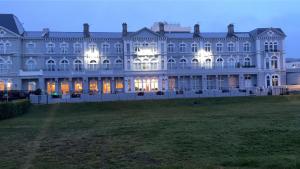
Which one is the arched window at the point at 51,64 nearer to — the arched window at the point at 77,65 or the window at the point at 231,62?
the arched window at the point at 77,65

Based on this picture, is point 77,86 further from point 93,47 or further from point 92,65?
point 93,47

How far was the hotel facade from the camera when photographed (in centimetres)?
6644

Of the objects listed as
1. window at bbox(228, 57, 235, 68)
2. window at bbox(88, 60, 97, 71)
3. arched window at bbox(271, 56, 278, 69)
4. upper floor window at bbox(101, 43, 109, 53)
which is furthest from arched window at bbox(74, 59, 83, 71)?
arched window at bbox(271, 56, 278, 69)

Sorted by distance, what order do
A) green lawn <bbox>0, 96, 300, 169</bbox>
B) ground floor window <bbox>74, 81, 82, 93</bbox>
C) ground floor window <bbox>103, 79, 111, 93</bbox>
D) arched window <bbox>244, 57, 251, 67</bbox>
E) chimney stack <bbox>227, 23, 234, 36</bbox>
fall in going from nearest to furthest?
green lawn <bbox>0, 96, 300, 169</bbox>, ground floor window <bbox>74, 81, 82, 93</bbox>, ground floor window <bbox>103, 79, 111, 93</bbox>, arched window <bbox>244, 57, 251, 67</bbox>, chimney stack <bbox>227, 23, 234, 36</bbox>

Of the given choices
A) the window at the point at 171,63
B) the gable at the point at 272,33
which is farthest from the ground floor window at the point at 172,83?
the gable at the point at 272,33

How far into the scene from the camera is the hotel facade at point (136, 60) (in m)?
66.4

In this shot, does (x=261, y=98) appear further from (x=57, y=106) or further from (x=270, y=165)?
(x=270, y=165)

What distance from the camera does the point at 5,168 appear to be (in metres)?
10.0

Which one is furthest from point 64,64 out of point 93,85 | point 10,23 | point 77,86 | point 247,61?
point 247,61

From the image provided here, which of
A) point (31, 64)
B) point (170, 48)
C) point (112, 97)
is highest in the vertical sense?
point (170, 48)

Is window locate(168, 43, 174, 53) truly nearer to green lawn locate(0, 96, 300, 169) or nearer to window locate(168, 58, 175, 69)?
window locate(168, 58, 175, 69)

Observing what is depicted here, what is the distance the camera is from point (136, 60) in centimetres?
7050

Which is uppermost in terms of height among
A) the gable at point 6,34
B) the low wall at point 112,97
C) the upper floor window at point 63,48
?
the gable at point 6,34

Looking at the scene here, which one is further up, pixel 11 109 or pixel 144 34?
pixel 144 34
